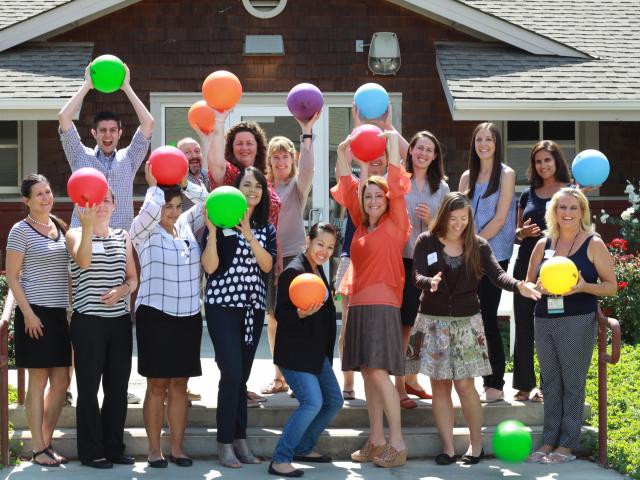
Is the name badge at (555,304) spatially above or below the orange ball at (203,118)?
below

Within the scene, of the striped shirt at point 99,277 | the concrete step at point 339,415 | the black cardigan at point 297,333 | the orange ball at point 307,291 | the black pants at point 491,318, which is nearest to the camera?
the orange ball at point 307,291

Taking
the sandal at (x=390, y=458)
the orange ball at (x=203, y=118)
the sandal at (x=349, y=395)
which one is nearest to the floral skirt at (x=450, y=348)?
the sandal at (x=390, y=458)

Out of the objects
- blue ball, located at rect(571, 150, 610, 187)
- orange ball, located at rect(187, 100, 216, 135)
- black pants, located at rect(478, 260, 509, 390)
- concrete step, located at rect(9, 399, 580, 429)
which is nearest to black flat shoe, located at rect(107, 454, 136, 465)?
concrete step, located at rect(9, 399, 580, 429)

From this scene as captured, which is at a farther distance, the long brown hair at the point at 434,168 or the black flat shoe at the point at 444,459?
the long brown hair at the point at 434,168

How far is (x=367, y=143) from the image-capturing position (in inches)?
273

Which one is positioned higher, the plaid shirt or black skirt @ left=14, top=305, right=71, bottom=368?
the plaid shirt

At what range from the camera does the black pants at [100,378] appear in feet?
21.7

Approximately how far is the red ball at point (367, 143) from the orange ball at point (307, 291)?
0.94 metres

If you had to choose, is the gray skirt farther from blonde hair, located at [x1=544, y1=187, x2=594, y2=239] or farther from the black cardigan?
blonde hair, located at [x1=544, y1=187, x2=594, y2=239]

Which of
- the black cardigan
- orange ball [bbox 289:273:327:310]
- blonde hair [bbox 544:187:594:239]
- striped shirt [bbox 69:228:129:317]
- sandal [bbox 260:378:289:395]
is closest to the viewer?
orange ball [bbox 289:273:327:310]

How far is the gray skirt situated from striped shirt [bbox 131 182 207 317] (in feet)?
3.34

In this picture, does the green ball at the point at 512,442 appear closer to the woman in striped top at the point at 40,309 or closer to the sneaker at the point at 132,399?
the sneaker at the point at 132,399

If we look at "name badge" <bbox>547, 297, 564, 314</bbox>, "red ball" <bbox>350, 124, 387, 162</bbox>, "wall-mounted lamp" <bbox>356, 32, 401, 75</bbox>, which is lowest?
"name badge" <bbox>547, 297, 564, 314</bbox>

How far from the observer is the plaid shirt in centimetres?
705
